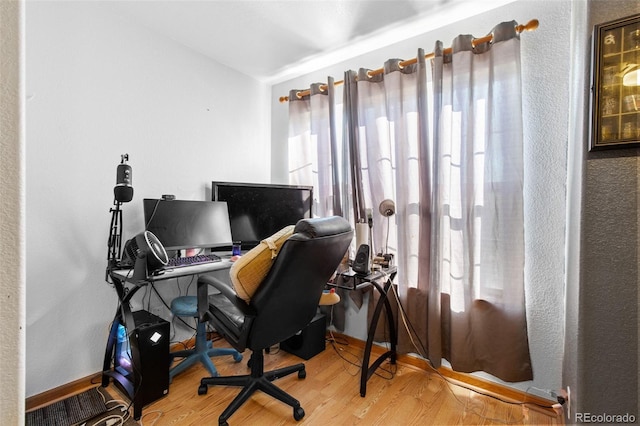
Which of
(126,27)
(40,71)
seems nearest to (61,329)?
(40,71)

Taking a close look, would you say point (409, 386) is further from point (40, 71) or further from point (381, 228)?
point (40, 71)

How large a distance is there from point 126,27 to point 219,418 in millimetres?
2507

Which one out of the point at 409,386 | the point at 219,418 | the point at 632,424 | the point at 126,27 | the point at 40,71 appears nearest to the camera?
the point at 632,424

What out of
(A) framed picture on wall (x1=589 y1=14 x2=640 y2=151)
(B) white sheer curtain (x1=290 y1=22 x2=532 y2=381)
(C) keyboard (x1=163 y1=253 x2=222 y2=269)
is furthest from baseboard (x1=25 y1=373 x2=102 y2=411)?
(A) framed picture on wall (x1=589 y1=14 x2=640 y2=151)

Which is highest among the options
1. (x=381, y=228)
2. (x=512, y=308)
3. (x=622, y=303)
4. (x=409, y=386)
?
(x=381, y=228)

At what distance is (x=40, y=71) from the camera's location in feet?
5.63

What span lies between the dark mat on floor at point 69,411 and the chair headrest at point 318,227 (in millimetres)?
1535

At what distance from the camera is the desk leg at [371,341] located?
1.85 metres

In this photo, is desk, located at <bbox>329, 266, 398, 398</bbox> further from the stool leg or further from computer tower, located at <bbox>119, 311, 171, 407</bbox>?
computer tower, located at <bbox>119, 311, 171, 407</bbox>

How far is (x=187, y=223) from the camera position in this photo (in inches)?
84.4

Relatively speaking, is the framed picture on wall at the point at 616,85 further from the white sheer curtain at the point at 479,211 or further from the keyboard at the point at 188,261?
the keyboard at the point at 188,261

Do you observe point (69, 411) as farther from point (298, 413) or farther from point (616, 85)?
point (616, 85)

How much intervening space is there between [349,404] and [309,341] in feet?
1.93

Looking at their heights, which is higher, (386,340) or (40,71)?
(40,71)
